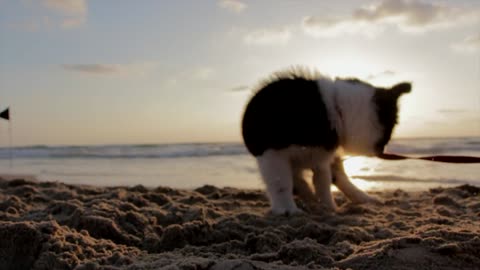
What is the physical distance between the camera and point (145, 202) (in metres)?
4.99

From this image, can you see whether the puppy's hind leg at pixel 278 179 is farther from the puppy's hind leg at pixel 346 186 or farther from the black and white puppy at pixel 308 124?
the puppy's hind leg at pixel 346 186

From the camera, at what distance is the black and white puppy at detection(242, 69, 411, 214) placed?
180 inches

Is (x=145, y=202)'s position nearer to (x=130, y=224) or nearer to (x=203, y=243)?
(x=130, y=224)

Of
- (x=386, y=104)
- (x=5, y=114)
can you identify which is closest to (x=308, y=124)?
(x=386, y=104)

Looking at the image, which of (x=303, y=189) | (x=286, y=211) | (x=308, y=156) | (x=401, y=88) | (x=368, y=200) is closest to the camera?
(x=286, y=211)

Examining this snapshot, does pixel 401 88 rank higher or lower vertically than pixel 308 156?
higher

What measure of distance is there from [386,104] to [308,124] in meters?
0.91

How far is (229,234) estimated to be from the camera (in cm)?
363

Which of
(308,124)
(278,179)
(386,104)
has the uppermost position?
(386,104)

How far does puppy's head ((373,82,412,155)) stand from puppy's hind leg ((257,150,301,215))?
39.9 inches

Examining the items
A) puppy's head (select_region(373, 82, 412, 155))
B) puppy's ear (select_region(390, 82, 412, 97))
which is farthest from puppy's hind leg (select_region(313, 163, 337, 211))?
puppy's ear (select_region(390, 82, 412, 97))

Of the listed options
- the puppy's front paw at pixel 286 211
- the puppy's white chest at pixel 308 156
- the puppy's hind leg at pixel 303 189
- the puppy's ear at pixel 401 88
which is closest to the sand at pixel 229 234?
the puppy's front paw at pixel 286 211

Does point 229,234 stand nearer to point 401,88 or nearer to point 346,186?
point 346,186

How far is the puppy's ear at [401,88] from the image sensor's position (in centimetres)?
491
